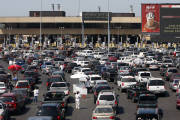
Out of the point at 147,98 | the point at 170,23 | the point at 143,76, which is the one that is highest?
the point at 170,23

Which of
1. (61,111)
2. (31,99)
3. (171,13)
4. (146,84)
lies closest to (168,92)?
(146,84)

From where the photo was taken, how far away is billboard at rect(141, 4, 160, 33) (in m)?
66.2

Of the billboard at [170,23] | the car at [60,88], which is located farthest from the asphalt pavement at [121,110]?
the billboard at [170,23]

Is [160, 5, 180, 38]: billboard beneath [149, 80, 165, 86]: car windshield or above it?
above

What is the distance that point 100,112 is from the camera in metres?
25.0

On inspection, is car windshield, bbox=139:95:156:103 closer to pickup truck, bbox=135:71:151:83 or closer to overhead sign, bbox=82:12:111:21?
pickup truck, bbox=135:71:151:83

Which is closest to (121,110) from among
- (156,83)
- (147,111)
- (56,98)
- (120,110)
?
(120,110)

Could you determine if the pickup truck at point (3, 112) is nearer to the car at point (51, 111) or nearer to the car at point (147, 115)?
the car at point (51, 111)

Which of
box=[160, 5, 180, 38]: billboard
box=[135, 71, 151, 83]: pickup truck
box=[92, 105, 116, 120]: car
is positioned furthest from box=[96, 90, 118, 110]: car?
box=[160, 5, 180, 38]: billboard

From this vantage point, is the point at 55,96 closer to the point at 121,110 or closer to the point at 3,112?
the point at 121,110

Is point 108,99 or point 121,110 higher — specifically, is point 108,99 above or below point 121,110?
above

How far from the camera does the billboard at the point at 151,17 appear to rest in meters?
66.2

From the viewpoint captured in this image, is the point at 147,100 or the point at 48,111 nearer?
the point at 48,111

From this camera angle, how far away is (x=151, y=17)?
219ft
